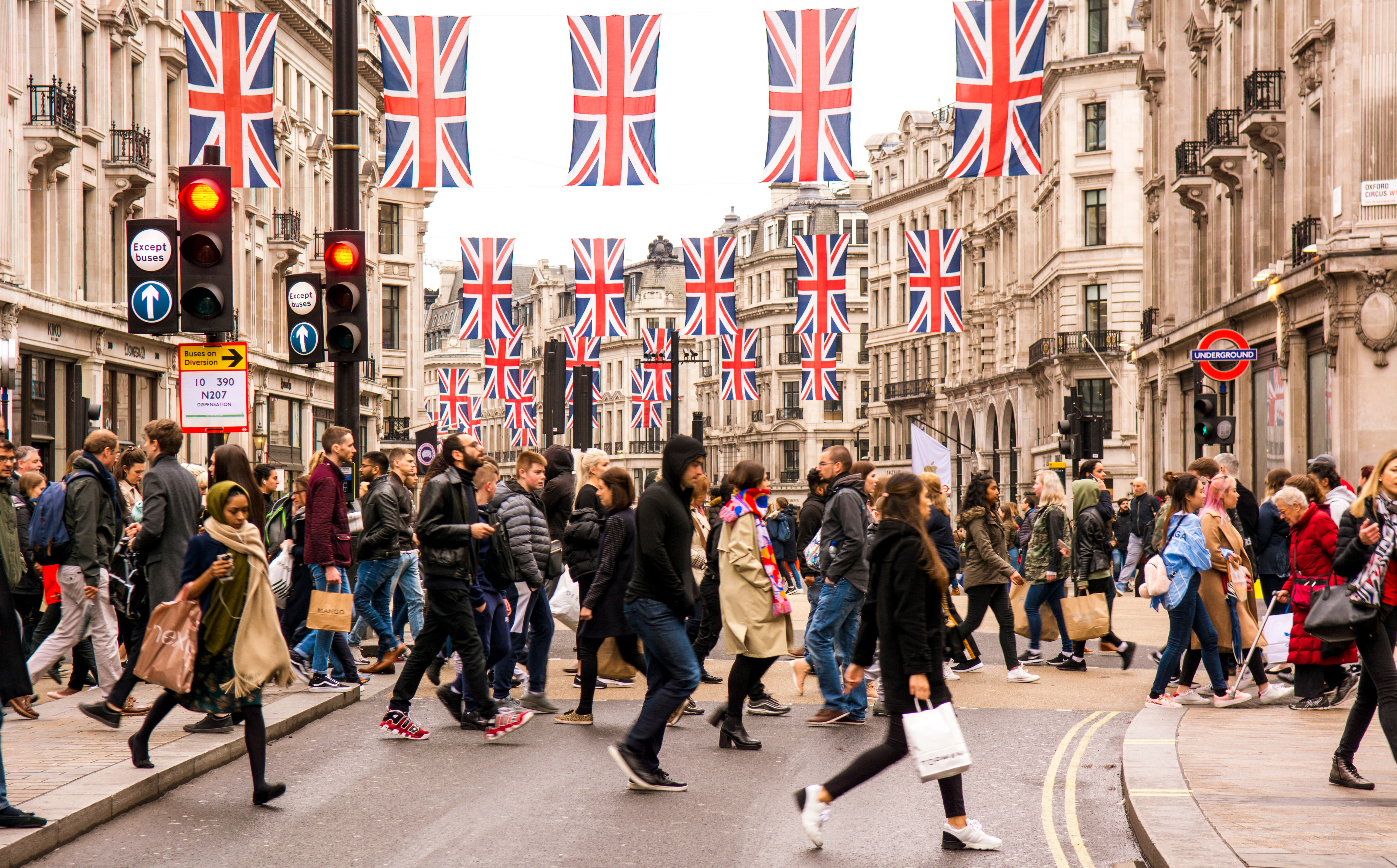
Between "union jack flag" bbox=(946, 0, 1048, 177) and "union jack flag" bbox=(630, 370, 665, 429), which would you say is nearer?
"union jack flag" bbox=(946, 0, 1048, 177)

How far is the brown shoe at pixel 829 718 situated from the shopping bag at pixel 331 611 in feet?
11.5

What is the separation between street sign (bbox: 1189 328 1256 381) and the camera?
20312 millimetres

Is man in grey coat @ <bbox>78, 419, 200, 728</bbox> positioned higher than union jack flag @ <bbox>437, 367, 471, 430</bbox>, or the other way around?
union jack flag @ <bbox>437, 367, 471, 430</bbox>

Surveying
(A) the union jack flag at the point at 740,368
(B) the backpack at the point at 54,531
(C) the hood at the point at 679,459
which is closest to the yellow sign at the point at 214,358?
(B) the backpack at the point at 54,531

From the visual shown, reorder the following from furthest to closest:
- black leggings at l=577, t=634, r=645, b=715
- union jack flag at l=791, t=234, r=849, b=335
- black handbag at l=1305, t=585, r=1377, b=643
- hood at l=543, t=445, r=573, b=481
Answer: union jack flag at l=791, t=234, r=849, b=335 → hood at l=543, t=445, r=573, b=481 → black leggings at l=577, t=634, r=645, b=715 → black handbag at l=1305, t=585, r=1377, b=643

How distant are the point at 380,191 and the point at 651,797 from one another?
58.2 meters

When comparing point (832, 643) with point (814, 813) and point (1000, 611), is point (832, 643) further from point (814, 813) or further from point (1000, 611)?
point (814, 813)

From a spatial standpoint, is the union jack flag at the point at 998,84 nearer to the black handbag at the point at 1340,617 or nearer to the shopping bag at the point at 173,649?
the black handbag at the point at 1340,617

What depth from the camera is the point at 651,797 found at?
28.2 feet

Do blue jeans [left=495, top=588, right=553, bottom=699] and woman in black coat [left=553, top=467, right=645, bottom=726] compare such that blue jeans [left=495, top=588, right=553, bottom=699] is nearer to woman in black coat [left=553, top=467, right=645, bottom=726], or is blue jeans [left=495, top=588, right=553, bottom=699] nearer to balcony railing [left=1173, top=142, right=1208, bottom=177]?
woman in black coat [left=553, top=467, right=645, bottom=726]

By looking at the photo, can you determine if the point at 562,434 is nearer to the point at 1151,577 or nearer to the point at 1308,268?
the point at 1308,268

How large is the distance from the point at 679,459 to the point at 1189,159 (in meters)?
30.7

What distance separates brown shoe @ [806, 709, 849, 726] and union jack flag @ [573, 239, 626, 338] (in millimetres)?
22949

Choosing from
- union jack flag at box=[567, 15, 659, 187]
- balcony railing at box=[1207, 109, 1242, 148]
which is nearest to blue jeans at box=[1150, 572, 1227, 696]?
union jack flag at box=[567, 15, 659, 187]
